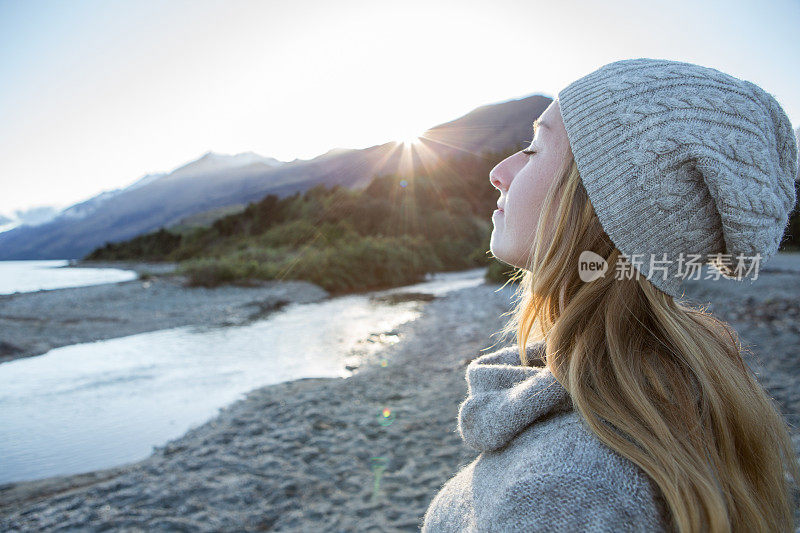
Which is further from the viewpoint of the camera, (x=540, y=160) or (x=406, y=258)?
(x=406, y=258)

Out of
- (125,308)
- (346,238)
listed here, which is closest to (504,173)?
(125,308)

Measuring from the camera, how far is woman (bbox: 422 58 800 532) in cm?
78

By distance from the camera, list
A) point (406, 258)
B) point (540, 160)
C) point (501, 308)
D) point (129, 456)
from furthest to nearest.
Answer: point (406, 258), point (501, 308), point (129, 456), point (540, 160)

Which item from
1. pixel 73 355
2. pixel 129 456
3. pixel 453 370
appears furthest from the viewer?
pixel 73 355

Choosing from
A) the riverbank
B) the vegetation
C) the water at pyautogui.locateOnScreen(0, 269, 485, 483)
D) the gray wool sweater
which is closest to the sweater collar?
the gray wool sweater

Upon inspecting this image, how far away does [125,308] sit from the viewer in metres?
10.8

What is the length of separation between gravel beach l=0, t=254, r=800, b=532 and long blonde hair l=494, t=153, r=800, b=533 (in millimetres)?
838

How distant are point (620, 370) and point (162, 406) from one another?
530 cm

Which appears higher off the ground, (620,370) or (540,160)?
Result: (540,160)

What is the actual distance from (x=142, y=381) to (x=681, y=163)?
21.4 feet

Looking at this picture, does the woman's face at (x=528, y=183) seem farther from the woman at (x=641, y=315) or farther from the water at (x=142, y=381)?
the water at (x=142, y=381)

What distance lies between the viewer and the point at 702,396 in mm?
920

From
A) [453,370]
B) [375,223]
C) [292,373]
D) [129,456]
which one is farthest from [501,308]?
[375,223]

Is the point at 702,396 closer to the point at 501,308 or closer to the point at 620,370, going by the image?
the point at 620,370
